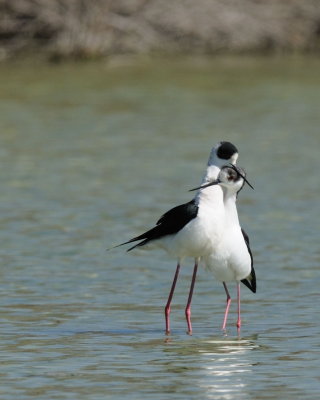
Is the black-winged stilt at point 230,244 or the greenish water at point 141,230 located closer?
the greenish water at point 141,230

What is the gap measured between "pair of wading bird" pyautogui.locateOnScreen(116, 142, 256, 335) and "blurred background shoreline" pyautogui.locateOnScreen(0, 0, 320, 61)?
625 inches

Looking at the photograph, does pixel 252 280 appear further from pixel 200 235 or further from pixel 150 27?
pixel 150 27

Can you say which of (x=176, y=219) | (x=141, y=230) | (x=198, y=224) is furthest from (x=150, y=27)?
(x=198, y=224)

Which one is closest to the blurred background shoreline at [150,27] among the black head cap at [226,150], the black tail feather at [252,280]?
the black tail feather at [252,280]

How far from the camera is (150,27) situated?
81.0ft

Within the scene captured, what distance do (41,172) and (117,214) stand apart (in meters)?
2.35

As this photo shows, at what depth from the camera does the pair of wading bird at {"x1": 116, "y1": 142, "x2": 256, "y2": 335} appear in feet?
26.1

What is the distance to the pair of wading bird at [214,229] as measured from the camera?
7.95m

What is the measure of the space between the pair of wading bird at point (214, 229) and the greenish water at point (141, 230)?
0.43m

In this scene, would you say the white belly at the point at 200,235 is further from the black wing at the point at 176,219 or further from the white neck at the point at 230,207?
the white neck at the point at 230,207

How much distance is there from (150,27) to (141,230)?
44.3 feet

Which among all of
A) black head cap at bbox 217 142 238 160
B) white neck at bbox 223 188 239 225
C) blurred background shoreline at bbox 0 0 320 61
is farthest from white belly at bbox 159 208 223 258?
blurred background shoreline at bbox 0 0 320 61

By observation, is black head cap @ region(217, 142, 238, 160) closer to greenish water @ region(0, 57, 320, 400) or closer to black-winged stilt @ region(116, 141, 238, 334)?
black-winged stilt @ region(116, 141, 238, 334)

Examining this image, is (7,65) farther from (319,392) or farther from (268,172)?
(319,392)
